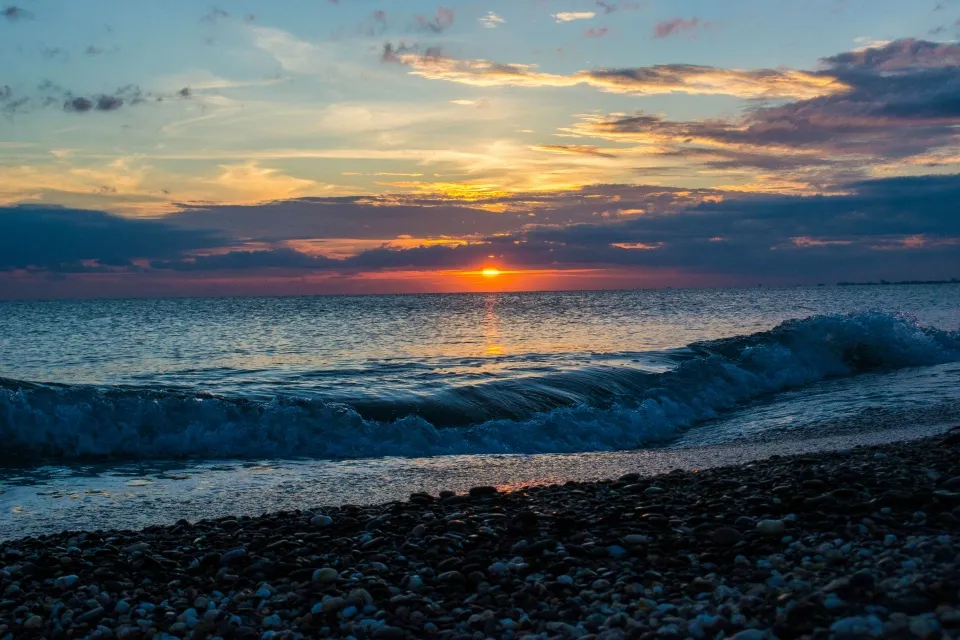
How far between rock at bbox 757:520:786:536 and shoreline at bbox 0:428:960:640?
0.06 feet

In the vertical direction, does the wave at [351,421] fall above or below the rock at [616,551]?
below

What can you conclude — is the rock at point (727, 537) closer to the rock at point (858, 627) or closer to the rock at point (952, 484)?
the rock at point (858, 627)

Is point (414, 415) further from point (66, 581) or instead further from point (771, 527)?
point (771, 527)

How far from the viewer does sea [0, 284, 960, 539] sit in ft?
34.9

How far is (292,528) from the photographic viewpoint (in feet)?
23.5

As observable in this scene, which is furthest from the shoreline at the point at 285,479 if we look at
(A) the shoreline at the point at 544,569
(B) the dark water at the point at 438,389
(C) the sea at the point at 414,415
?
(B) the dark water at the point at 438,389

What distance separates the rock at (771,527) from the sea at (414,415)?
4667 mm

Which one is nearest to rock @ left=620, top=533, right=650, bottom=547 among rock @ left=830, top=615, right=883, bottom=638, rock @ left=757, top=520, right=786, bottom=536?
rock @ left=757, top=520, right=786, bottom=536

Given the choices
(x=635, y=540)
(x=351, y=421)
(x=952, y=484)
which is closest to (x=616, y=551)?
(x=635, y=540)

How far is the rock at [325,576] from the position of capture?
18.0 ft

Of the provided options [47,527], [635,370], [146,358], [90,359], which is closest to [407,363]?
[635,370]

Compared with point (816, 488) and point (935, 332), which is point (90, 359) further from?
point (935, 332)

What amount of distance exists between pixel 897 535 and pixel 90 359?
29.2 metres

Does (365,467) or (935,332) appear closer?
(365,467)
